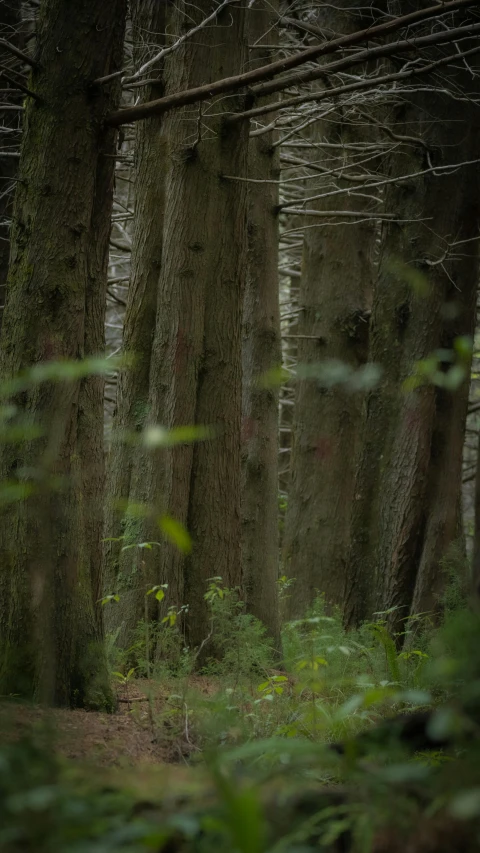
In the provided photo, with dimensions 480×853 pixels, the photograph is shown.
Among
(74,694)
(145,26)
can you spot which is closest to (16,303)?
(74,694)

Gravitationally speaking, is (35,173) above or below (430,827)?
above

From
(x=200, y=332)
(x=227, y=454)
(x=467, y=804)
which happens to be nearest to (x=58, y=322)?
(x=200, y=332)

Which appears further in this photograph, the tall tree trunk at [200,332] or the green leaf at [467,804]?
the tall tree trunk at [200,332]

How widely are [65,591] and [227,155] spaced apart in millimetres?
4302

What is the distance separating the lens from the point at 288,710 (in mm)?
5168

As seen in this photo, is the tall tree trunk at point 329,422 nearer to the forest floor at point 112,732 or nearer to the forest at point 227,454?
the forest at point 227,454

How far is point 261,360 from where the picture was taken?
941cm

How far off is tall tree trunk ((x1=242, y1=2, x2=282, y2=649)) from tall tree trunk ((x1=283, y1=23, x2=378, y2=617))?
206 cm

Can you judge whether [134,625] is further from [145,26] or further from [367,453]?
[145,26]

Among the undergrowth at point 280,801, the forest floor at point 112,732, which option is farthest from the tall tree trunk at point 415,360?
the undergrowth at point 280,801

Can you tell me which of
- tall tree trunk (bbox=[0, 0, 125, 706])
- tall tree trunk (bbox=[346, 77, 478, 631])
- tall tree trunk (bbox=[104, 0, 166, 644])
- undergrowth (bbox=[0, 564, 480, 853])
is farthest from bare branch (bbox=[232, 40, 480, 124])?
undergrowth (bbox=[0, 564, 480, 853])

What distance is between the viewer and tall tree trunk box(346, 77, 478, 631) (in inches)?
318

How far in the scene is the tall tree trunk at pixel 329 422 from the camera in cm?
1165

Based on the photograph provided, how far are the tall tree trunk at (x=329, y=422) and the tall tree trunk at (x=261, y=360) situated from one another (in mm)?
2064
